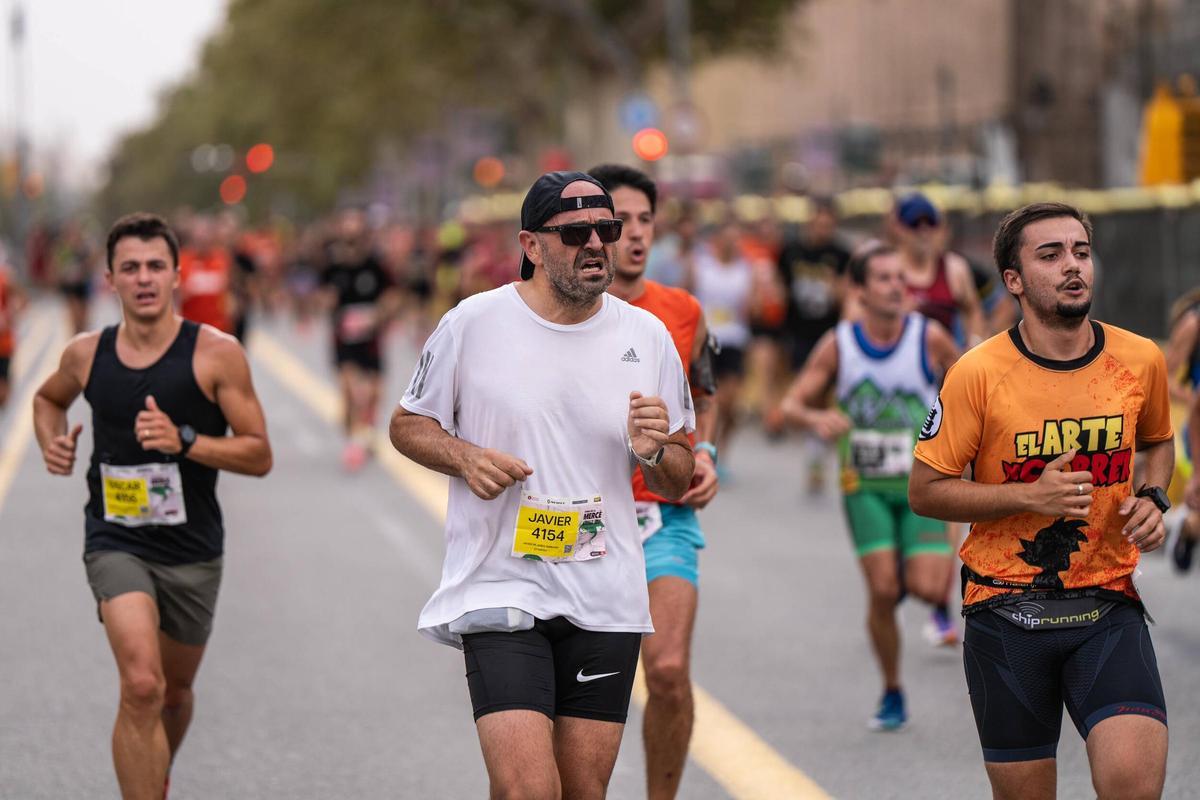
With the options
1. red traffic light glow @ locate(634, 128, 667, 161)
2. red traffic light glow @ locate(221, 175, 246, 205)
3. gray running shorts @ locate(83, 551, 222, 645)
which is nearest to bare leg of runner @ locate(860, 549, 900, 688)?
gray running shorts @ locate(83, 551, 222, 645)

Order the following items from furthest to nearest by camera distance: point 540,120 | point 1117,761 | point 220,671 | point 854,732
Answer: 1. point 540,120
2. point 220,671
3. point 854,732
4. point 1117,761

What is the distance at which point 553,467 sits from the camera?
5.01m

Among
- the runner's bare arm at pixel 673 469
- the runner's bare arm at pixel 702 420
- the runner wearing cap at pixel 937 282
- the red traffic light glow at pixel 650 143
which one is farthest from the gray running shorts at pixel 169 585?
the red traffic light glow at pixel 650 143

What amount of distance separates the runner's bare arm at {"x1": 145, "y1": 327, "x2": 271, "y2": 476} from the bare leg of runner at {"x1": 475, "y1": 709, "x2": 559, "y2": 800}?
165 centimetres

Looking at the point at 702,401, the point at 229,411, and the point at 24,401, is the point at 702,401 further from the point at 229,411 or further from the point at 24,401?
the point at 24,401

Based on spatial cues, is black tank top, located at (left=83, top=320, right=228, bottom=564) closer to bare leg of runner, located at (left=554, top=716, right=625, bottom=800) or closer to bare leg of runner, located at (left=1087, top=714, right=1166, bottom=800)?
bare leg of runner, located at (left=554, top=716, right=625, bottom=800)

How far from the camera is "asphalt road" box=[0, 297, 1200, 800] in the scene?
7184mm

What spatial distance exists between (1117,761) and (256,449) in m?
2.72

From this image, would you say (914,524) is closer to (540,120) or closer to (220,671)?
(220,671)

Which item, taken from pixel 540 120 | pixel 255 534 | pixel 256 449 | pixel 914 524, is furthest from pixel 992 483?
pixel 540 120

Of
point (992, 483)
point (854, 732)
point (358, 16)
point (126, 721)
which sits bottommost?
point (854, 732)

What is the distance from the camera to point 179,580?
6.20 m

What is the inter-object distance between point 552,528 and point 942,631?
483 cm

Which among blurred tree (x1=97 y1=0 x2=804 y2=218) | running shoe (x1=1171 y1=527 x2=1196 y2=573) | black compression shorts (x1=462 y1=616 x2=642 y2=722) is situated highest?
blurred tree (x1=97 y1=0 x2=804 y2=218)
